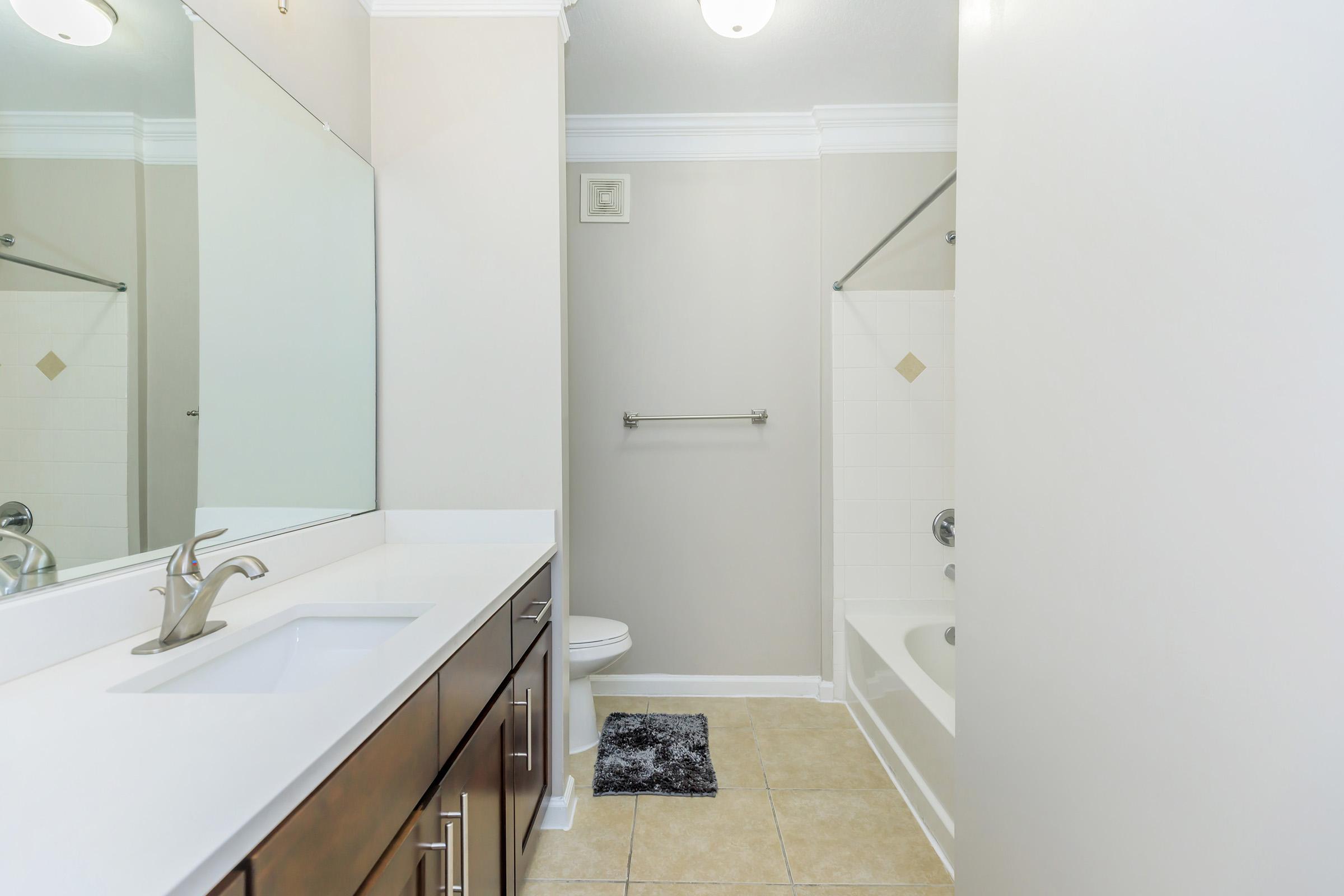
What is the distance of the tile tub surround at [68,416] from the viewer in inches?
33.9

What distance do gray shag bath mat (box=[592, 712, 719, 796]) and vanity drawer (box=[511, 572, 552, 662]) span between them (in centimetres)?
68

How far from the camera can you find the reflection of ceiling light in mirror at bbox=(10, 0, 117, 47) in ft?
2.94

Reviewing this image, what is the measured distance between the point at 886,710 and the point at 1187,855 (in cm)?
165

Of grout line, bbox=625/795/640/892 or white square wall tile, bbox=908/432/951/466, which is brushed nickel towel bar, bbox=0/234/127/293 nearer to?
grout line, bbox=625/795/640/892

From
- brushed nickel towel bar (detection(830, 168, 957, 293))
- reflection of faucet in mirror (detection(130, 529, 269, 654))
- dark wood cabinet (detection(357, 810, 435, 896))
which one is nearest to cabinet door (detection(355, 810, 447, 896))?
dark wood cabinet (detection(357, 810, 435, 896))

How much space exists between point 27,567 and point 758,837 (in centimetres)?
173

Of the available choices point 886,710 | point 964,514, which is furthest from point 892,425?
point 964,514

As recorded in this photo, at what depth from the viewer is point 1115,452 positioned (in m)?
0.76

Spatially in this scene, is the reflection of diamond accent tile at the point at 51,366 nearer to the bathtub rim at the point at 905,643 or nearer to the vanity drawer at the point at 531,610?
the vanity drawer at the point at 531,610

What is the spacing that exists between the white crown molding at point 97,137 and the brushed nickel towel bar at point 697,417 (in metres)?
1.78

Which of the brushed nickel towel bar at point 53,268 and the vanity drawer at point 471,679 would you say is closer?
the brushed nickel towel bar at point 53,268

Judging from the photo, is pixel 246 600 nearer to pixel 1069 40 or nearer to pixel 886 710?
pixel 1069 40

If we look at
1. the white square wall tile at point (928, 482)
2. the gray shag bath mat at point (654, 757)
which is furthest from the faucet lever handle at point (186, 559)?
the white square wall tile at point (928, 482)

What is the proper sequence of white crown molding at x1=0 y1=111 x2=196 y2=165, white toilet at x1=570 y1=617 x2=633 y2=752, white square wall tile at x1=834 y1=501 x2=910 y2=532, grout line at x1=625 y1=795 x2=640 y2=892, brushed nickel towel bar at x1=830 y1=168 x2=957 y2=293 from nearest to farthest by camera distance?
white crown molding at x1=0 y1=111 x2=196 y2=165
grout line at x1=625 y1=795 x2=640 y2=892
brushed nickel towel bar at x1=830 y1=168 x2=957 y2=293
white toilet at x1=570 y1=617 x2=633 y2=752
white square wall tile at x1=834 y1=501 x2=910 y2=532
